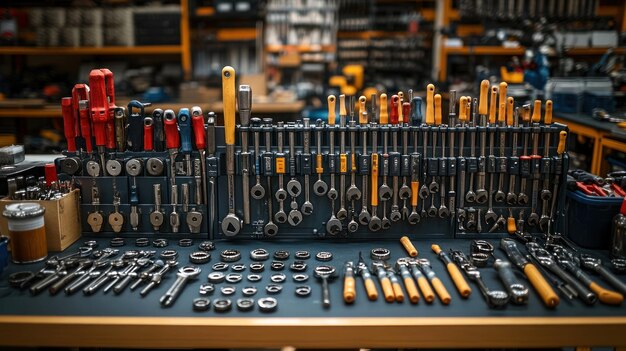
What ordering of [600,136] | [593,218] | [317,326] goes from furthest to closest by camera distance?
1. [600,136]
2. [593,218]
3. [317,326]

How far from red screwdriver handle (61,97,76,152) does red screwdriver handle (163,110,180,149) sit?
0.33m

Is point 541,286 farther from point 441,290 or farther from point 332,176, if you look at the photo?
point 332,176

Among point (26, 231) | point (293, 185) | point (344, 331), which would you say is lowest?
point (344, 331)

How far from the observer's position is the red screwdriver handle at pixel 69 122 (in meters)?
1.77

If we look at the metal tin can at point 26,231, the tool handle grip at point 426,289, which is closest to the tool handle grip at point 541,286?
the tool handle grip at point 426,289

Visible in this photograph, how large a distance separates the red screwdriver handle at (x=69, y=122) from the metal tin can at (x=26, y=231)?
0.27m

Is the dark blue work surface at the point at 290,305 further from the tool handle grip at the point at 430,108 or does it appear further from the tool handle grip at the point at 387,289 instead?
the tool handle grip at the point at 430,108

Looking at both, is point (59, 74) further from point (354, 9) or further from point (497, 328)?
point (497, 328)

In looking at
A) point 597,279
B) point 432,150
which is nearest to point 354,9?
point 432,150

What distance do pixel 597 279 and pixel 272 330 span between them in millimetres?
931

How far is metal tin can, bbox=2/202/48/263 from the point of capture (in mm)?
1560

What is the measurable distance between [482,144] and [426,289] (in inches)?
23.4

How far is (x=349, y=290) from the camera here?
4.63 ft

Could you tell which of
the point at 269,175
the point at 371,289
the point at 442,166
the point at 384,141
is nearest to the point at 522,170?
the point at 442,166
